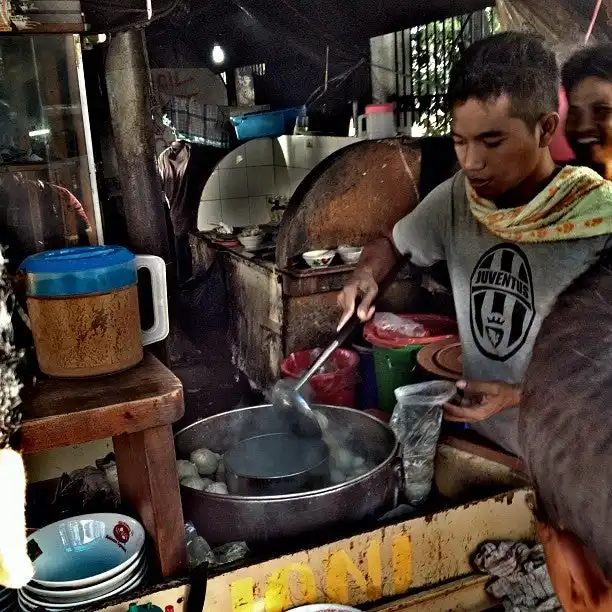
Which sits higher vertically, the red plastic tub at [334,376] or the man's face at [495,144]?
the man's face at [495,144]

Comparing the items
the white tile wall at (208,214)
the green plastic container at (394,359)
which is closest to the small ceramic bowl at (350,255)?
the green plastic container at (394,359)

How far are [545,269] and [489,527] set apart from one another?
72cm

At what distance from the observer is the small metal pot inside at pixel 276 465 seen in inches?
64.8

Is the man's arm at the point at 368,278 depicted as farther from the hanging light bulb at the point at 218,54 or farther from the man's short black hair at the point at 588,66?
the hanging light bulb at the point at 218,54

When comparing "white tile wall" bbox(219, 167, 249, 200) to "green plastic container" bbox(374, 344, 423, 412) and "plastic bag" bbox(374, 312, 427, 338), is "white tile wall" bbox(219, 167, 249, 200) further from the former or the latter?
"green plastic container" bbox(374, 344, 423, 412)

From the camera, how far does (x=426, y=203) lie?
86.5 inches

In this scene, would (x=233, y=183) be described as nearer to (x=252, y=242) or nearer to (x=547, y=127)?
(x=252, y=242)

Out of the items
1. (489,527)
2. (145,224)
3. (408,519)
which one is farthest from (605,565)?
(145,224)

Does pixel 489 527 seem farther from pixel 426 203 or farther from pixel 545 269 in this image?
pixel 426 203

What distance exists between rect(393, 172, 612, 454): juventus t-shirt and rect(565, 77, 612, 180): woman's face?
1.09ft

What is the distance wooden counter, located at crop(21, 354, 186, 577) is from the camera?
49.1 inches

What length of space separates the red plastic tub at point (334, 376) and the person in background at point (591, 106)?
146cm

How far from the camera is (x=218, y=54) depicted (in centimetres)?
577

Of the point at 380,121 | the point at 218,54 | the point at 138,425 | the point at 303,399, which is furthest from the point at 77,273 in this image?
the point at 218,54
